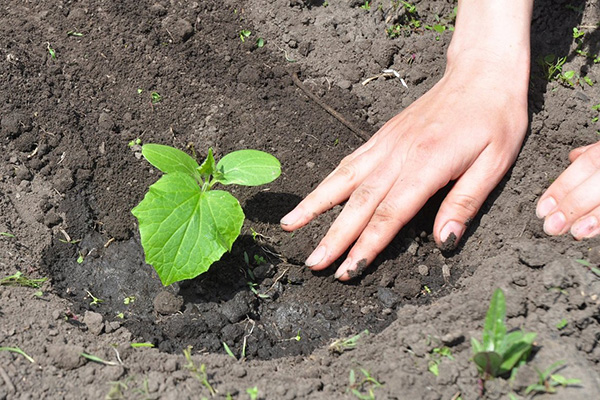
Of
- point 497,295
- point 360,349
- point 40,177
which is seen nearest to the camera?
point 497,295

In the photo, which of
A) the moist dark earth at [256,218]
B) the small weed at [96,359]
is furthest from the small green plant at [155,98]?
the small weed at [96,359]

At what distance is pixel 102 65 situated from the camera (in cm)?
340

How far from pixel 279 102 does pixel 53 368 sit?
188 centimetres

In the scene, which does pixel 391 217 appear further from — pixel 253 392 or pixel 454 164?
pixel 253 392

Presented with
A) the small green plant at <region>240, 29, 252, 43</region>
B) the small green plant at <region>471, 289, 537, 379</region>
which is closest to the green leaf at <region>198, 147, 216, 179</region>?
the small green plant at <region>240, 29, 252, 43</region>

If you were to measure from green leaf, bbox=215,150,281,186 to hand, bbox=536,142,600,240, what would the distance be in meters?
1.24

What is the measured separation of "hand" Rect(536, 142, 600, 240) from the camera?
2.51 m

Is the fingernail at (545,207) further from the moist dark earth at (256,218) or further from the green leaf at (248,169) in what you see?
the green leaf at (248,169)

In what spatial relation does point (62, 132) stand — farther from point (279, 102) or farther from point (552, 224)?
point (552, 224)

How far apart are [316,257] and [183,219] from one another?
64 cm

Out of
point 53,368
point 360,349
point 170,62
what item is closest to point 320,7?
point 170,62

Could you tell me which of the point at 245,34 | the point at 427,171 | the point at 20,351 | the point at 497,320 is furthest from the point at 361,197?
the point at 20,351

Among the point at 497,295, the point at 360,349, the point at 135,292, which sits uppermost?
the point at 497,295

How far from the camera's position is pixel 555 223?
103 inches
